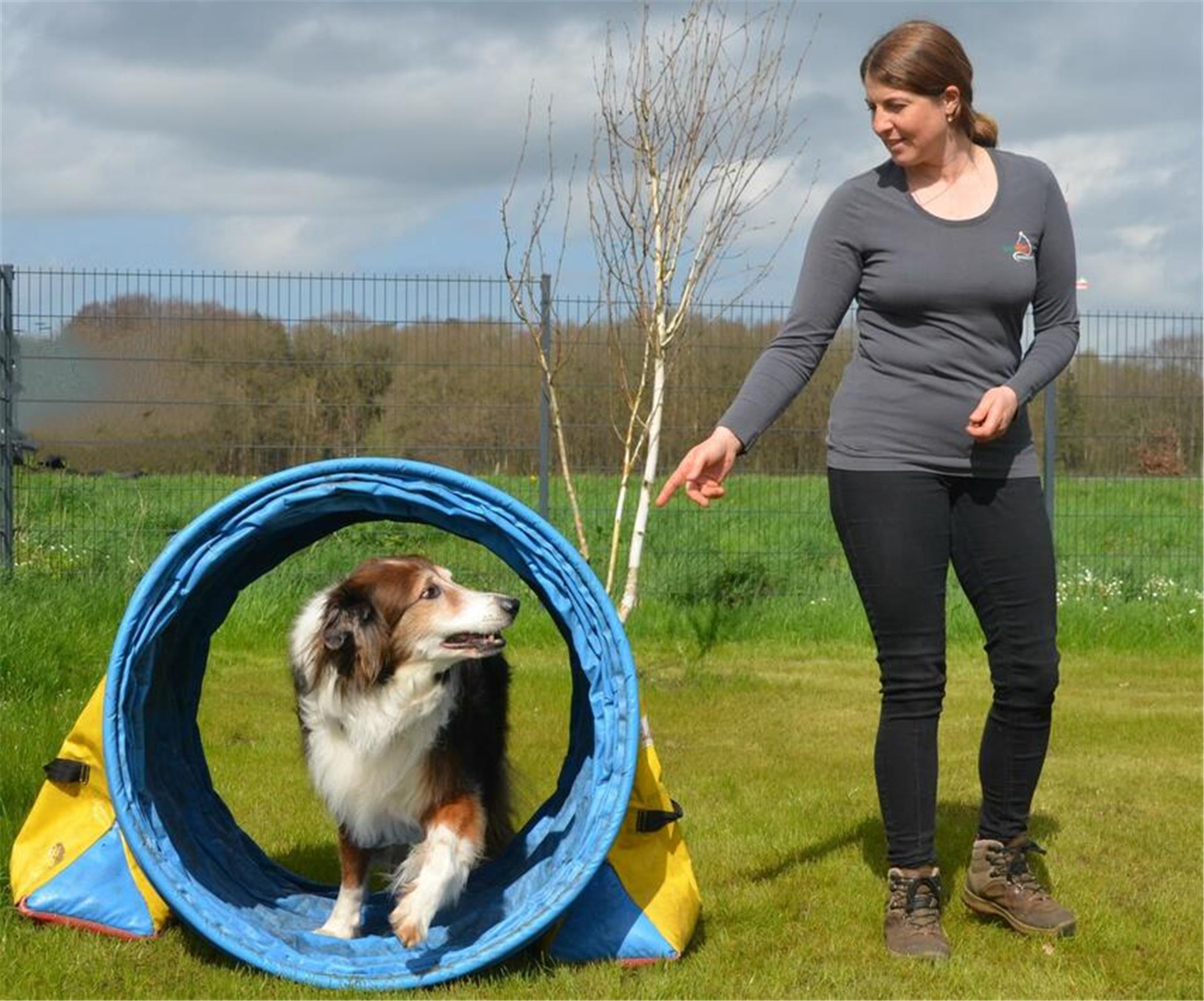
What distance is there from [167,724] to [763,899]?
189 centimetres

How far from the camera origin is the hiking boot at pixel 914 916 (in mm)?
4125

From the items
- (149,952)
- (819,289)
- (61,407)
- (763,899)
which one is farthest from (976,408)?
(61,407)

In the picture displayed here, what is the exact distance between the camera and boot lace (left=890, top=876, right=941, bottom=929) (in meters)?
4.18

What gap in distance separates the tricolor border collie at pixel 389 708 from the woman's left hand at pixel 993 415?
1.38m

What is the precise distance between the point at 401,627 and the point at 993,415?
173 centimetres

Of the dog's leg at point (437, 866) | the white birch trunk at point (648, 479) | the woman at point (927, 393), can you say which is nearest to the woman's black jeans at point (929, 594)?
the woman at point (927, 393)

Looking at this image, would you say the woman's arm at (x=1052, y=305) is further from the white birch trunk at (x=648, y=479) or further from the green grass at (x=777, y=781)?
the white birch trunk at (x=648, y=479)

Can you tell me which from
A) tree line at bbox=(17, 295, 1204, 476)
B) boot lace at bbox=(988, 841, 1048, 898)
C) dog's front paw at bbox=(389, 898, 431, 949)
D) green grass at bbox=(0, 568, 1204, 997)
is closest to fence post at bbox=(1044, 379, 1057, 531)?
green grass at bbox=(0, 568, 1204, 997)

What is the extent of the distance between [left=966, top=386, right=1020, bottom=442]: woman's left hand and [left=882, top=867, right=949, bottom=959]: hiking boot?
4.05 feet

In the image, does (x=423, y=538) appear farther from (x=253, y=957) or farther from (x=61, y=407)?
(x=253, y=957)

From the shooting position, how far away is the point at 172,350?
33.4 ft

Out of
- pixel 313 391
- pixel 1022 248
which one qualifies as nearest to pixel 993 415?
pixel 1022 248

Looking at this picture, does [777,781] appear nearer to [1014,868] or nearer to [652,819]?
[1014,868]

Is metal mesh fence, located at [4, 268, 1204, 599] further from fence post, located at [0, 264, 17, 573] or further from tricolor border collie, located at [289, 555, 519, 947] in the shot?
tricolor border collie, located at [289, 555, 519, 947]
